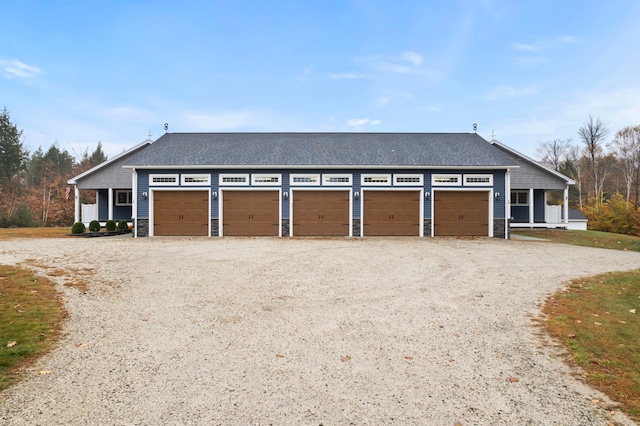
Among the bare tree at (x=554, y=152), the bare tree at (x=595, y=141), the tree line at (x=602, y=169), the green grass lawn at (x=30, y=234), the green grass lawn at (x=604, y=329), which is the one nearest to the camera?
the green grass lawn at (x=604, y=329)

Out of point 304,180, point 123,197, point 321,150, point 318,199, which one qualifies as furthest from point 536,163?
point 123,197

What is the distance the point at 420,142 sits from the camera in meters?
20.7

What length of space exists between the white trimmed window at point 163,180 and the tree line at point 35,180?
1188 centimetres

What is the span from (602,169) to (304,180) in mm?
36449

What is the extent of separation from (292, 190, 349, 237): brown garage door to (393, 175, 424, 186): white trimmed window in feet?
8.78

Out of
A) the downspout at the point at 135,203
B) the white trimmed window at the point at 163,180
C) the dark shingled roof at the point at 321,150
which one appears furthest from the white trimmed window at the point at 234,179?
the downspout at the point at 135,203

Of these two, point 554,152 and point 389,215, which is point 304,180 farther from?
point 554,152

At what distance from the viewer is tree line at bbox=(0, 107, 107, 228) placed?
28783 millimetres

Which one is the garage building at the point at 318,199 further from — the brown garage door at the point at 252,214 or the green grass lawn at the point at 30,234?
the green grass lawn at the point at 30,234

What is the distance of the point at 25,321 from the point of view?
4641mm

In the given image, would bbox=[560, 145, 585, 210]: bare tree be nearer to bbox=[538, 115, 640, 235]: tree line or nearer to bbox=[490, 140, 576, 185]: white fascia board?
bbox=[538, 115, 640, 235]: tree line

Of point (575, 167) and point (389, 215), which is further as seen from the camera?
point (575, 167)

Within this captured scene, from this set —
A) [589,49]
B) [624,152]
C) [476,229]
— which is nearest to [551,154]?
[624,152]

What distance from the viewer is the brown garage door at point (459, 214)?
Answer: 17.4 metres
